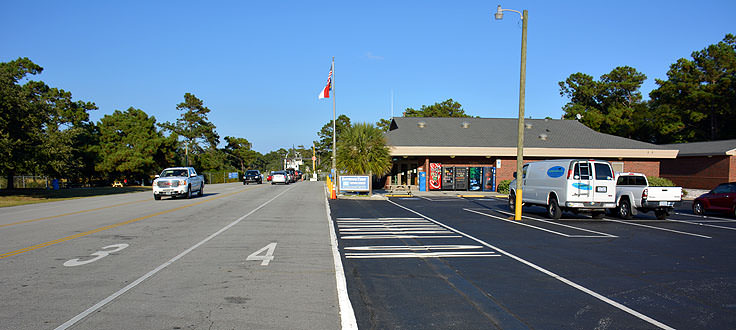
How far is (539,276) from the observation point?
7.87 metres

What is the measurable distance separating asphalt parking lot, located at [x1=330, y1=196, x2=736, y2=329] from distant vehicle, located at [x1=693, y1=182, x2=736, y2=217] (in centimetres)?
449

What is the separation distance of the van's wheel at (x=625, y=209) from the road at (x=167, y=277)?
12.0m

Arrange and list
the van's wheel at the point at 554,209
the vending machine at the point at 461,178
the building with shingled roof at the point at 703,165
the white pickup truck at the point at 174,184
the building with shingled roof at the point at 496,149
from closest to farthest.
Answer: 1. the van's wheel at the point at 554,209
2. the white pickup truck at the point at 174,184
3. the building with shingled roof at the point at 703,165
4. the building with shingled roof at the point at 496,149
5. the vending machine at the point at 461,178

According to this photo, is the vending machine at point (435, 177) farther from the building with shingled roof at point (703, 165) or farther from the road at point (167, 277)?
the road at point (167, 277)

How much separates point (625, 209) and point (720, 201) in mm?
4554

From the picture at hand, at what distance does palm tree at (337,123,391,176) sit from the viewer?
101ft

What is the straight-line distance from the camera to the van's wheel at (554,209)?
16875 mm

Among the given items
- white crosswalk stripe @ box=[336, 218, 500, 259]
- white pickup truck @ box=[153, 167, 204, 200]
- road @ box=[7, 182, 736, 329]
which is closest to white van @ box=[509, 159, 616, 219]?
road @ box=[7, 182, 736, 329]

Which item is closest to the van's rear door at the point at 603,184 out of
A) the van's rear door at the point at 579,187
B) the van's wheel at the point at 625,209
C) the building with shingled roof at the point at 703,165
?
the van's rear door at the point at 579,187

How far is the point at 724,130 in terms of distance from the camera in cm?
5178

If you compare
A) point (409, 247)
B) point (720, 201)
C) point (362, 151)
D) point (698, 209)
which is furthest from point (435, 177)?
point (409, 247)

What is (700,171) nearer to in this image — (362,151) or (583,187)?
(362,151)

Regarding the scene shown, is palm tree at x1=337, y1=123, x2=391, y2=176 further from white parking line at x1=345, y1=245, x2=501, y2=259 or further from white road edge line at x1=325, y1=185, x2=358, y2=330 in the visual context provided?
white road edge line at x1=325, y1=185, x2=358, y2=330

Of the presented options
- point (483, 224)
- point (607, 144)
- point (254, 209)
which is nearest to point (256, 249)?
point (483, 224)
